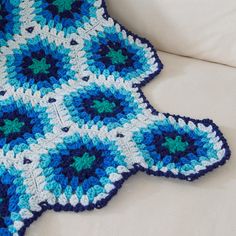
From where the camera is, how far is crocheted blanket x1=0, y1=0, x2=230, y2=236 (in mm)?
897

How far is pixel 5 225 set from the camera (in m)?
0.84

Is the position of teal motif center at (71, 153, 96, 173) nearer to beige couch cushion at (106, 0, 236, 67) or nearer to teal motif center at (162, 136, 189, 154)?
teal motif center at (162, 136, 189, 154)

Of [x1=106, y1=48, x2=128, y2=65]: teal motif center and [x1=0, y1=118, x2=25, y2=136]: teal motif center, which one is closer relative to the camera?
[x1=0, y1=118, x2=25, y2=136]: teal motif center

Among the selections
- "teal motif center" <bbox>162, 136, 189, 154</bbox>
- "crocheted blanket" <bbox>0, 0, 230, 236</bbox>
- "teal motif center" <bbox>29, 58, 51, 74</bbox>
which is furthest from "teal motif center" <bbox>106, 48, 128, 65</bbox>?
"teal motif center" <bbox>162, 136, 189, 154</bbox>

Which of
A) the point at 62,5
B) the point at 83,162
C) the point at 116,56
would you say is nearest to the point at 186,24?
the point at 116,56

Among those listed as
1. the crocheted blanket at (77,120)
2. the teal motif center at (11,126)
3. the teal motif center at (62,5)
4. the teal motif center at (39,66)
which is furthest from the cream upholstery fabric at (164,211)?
the teal motif center at (62,5)

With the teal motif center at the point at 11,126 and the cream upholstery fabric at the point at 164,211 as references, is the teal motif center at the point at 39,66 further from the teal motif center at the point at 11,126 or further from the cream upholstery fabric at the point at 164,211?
the cream upholstery fabric at the point at 164,211

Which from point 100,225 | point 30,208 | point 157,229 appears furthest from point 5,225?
point 157,229

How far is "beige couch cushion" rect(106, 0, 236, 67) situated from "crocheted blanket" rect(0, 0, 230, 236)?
4 cm

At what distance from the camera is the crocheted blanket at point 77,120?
897mm

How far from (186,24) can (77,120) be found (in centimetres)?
38

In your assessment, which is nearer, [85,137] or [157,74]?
[85,137]

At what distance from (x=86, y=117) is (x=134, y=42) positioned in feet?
0.91

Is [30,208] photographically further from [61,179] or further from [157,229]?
[157,229]
